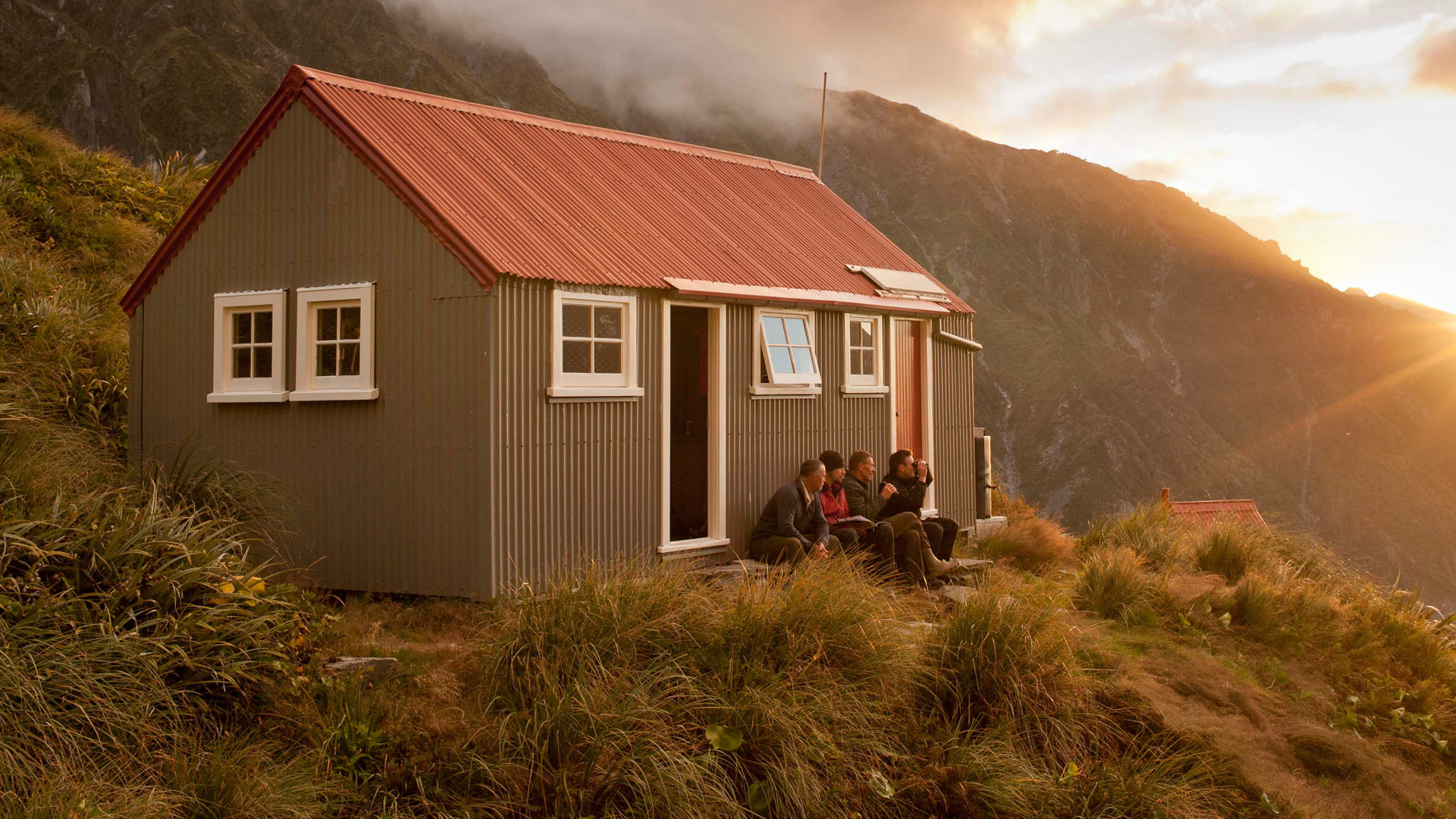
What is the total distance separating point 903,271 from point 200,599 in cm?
1012

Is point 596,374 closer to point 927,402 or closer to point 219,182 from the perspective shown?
point 219,182

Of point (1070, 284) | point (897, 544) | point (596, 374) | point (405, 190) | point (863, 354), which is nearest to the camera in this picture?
point (405, 190)

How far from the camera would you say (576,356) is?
9.96 m

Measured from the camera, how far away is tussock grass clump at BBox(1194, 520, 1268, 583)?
1298cm

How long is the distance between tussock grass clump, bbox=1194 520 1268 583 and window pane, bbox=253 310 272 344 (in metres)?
9.88

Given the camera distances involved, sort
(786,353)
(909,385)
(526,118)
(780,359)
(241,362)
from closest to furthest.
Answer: (241,362)
(780,359)
(786,353)
(526,118)
(909,385)

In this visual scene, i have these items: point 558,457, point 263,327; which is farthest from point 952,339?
point 263,327

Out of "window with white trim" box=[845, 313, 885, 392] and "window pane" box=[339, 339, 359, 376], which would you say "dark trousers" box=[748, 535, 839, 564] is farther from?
"window pane" box=[339, 339, 359, 376]

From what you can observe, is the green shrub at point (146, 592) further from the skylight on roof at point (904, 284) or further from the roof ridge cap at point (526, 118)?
the skylight on roof at point (904, 284)

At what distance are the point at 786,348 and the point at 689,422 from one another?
4.22 ft

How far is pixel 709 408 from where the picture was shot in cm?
1128

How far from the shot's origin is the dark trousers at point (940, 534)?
11922 mm

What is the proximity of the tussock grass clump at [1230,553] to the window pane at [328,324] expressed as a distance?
366 inches

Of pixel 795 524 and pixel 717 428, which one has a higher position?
pixel 717 428
